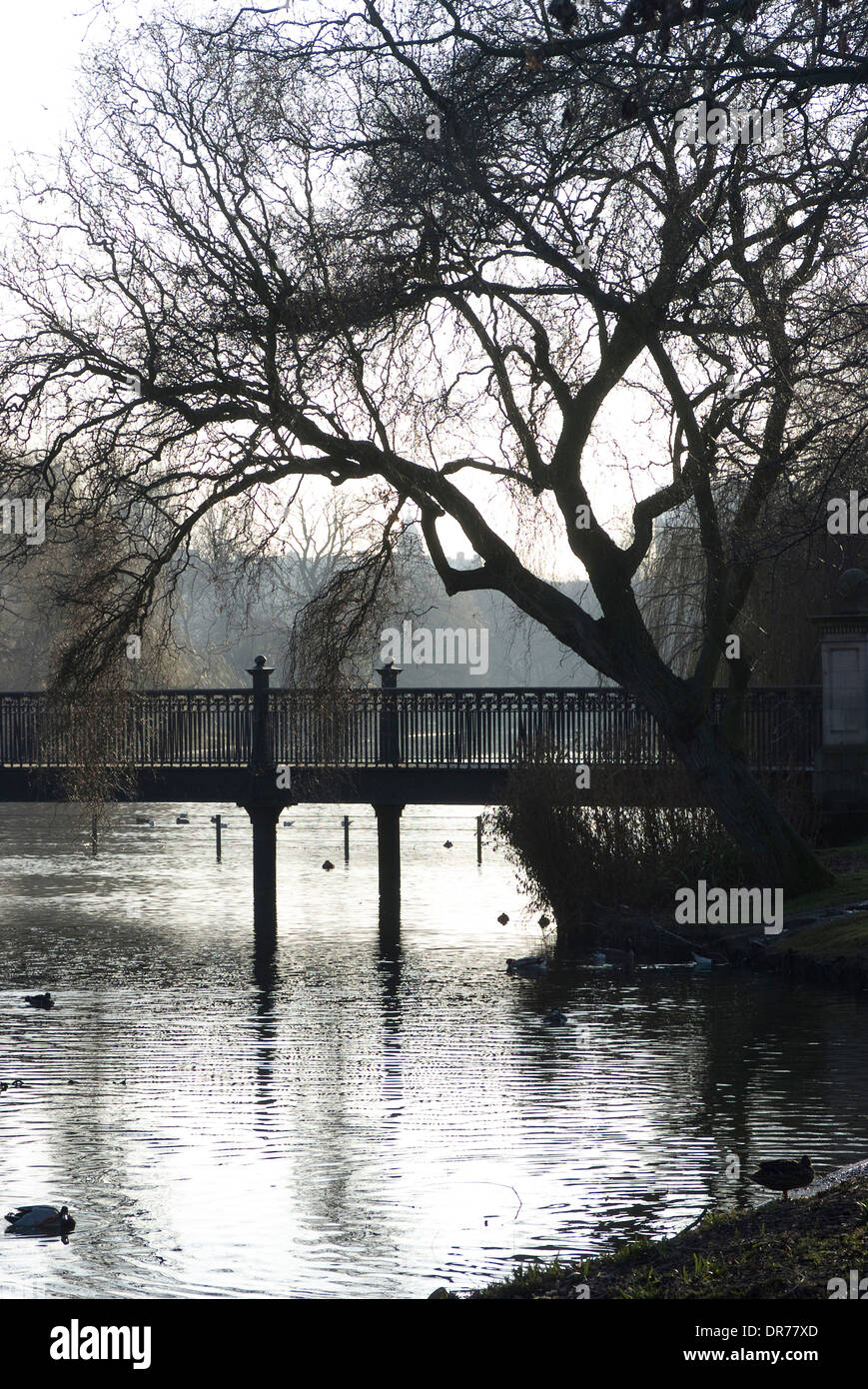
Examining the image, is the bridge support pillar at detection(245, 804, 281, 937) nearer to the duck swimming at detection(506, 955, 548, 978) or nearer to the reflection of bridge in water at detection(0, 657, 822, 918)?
the reflection of bridge in water at detection(0, 657, 822, 918)

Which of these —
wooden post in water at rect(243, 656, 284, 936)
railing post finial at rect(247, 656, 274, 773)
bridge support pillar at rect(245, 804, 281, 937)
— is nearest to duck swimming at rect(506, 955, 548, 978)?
bridge support pillar at rect(245, 804, 281, 937)

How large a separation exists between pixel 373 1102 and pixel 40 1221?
395 centimetres

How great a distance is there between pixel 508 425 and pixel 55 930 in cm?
991

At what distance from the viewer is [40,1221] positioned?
909 cm

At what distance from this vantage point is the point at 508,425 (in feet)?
65.4

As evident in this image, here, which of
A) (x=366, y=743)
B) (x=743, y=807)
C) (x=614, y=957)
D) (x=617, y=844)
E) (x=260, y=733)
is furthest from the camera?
(x=366, y=743)

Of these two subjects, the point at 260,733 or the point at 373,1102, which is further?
the point at 260,733

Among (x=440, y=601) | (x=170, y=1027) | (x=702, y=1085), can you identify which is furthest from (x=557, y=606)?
(x=440, y=601)

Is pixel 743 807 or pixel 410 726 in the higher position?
pixel 410 726

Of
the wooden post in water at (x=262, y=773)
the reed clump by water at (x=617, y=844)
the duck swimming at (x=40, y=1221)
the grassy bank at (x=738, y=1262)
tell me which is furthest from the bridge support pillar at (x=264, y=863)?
the grassy bank at (x=738, y=1262)

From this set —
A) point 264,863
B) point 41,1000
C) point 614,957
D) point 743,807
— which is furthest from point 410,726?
point 41,1000

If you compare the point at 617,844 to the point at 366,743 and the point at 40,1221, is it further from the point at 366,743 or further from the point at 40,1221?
the point at 40,1221

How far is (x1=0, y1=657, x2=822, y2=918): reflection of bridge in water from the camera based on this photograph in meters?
25.8
